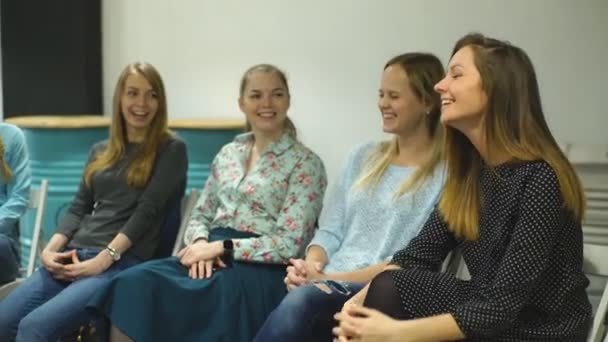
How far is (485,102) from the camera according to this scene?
1.50m

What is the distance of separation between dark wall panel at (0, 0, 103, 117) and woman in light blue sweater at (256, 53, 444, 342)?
5.98ft

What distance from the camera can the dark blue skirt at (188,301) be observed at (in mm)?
1989

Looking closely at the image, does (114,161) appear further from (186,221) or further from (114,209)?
(186,221)

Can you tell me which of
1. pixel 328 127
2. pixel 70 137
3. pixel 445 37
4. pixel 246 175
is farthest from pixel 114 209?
pixel 445 37

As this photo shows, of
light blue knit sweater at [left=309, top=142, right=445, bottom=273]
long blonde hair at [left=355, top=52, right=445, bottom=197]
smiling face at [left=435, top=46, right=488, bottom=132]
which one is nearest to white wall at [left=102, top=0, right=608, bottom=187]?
long blonde hair at [left=355, top=52, right=445, bottom=197]

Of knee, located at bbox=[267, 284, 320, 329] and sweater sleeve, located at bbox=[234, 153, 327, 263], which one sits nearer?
knee, located at bbox=[267, 284, 320, 329]

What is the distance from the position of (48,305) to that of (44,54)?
1.70 meters

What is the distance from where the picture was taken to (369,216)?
2.05m

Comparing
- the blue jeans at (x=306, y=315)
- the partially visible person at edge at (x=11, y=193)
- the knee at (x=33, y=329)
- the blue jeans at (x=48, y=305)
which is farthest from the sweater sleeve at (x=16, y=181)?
the blue jeans at (x=306, y=315)

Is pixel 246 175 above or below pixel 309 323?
above

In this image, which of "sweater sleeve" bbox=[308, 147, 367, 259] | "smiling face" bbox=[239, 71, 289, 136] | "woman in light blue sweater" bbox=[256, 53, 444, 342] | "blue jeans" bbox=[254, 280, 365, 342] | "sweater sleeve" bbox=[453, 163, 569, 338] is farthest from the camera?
"smiling face" bbox=[239, 71, 289, 136]

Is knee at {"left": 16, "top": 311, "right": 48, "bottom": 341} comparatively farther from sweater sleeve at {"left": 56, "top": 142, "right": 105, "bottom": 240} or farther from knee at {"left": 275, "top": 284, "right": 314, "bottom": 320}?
knee at {"left": 275, "top": 284, "right": 314, "bottom": 320}

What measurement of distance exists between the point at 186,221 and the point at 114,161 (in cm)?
32

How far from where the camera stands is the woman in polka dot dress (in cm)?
141
